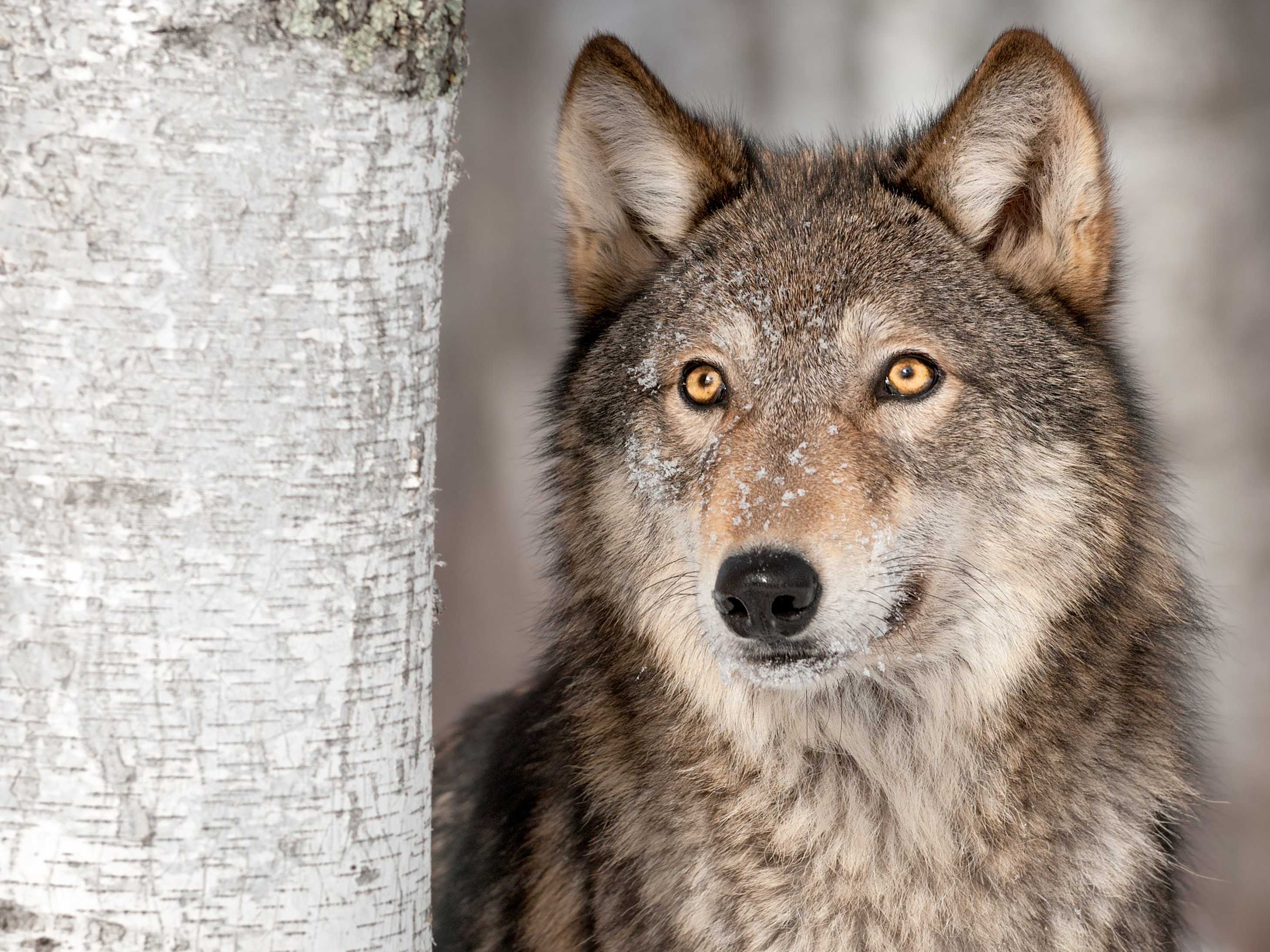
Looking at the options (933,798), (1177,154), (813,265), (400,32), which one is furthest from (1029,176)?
(1177,154)

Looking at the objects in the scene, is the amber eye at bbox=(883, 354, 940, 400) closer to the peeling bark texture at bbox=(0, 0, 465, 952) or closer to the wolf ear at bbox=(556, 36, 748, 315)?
the wolf ear at bbox=(556, 36, 748, 315)

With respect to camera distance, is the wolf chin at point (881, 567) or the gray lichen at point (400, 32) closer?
the gray lichen at point (400, 32)

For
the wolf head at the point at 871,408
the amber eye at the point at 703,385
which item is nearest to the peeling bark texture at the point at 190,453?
the wolf head at the point at 871,408

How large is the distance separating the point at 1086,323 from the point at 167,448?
6.97 ft

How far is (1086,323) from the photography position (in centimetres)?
289

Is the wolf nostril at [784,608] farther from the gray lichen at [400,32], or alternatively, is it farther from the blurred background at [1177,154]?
the blurred background at [1177,154]

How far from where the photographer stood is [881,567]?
2.50 m

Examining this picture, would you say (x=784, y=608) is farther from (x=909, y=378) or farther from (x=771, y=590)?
(x=909, y=378)

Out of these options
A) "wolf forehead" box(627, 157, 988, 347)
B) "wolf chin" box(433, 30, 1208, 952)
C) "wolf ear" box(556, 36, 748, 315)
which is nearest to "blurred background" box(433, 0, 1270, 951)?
"wolf ear" box(556, 36, 748, 315)

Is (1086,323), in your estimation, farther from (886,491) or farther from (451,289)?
(451,289)

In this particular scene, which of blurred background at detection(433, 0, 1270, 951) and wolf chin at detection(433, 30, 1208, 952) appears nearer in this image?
wolf chin at detection(433, 30, 1208, 952)

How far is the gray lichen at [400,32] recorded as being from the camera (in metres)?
1.68

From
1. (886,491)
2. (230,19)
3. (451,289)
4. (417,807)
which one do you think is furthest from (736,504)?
(451,289)

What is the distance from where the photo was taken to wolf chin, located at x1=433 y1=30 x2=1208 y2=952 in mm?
2602
